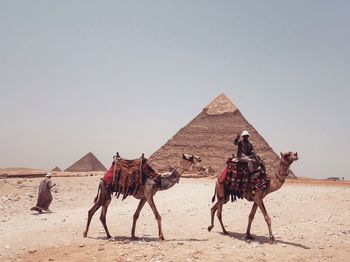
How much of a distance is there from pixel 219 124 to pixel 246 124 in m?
6.71

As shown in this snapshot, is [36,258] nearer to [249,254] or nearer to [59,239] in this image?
[59,239]

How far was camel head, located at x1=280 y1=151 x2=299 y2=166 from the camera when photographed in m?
7.94

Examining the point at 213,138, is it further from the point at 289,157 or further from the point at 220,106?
the point at 289,157

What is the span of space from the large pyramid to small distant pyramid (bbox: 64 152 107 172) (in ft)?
43.8

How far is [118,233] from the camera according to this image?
9039 millimetres

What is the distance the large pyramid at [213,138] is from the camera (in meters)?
89.2

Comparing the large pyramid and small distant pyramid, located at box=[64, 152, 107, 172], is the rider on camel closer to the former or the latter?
small distant pyramid, located at box=[64, 152, 107, 172]

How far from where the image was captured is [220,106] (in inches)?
4001

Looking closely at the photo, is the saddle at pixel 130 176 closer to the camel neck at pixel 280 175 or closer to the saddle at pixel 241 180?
the saddle at pixel 241 180

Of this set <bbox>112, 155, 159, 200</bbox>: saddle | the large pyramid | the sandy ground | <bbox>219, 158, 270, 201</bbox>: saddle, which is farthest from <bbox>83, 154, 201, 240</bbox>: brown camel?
the large pyramid

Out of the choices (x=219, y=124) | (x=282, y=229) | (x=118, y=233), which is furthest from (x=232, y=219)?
(x=219, y=124)

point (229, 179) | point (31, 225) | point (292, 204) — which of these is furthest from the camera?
point (292, 204)

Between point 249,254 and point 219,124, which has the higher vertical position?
point 219,124

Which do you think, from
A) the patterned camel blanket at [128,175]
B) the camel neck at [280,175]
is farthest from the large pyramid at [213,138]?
the camel neck at [280,175]
